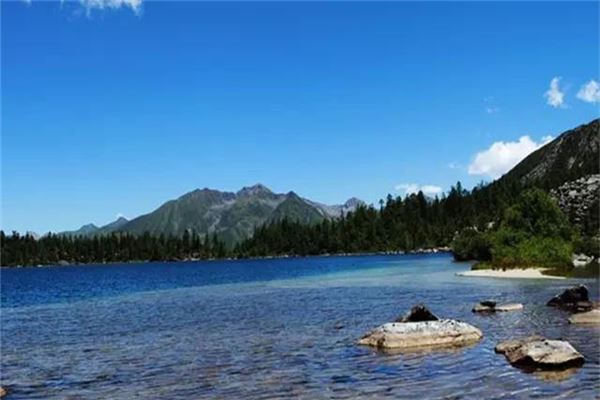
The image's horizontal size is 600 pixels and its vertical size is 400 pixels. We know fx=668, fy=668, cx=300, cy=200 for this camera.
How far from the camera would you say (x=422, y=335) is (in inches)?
1202

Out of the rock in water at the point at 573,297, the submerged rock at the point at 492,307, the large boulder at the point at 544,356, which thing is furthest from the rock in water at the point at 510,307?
the large boulder at the point at 544,356

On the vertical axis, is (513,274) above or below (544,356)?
above

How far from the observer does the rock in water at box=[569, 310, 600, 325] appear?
35406mm

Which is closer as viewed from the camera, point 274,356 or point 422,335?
point 274,356

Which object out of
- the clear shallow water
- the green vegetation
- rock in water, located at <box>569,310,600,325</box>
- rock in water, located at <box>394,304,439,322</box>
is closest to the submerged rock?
the clear shallow water

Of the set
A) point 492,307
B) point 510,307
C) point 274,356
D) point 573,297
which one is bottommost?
point 274,356

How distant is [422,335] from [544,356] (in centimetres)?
716

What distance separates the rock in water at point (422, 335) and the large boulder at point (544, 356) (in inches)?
189

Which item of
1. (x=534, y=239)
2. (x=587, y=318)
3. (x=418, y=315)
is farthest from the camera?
(x=534, y=239)

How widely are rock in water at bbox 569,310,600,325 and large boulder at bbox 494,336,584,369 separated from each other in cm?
1128

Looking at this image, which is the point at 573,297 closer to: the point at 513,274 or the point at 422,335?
the point at 422,335

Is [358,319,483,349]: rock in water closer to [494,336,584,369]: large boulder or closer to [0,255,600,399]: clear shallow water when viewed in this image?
[0,255,600,399]: clear shallow water

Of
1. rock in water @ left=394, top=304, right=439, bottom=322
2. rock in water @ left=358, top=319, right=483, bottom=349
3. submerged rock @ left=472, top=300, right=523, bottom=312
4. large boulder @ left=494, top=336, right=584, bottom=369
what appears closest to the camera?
large boulder @ left=494, top=336, right=584, bottom=369

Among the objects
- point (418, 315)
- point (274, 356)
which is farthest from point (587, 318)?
point (274, 356)
